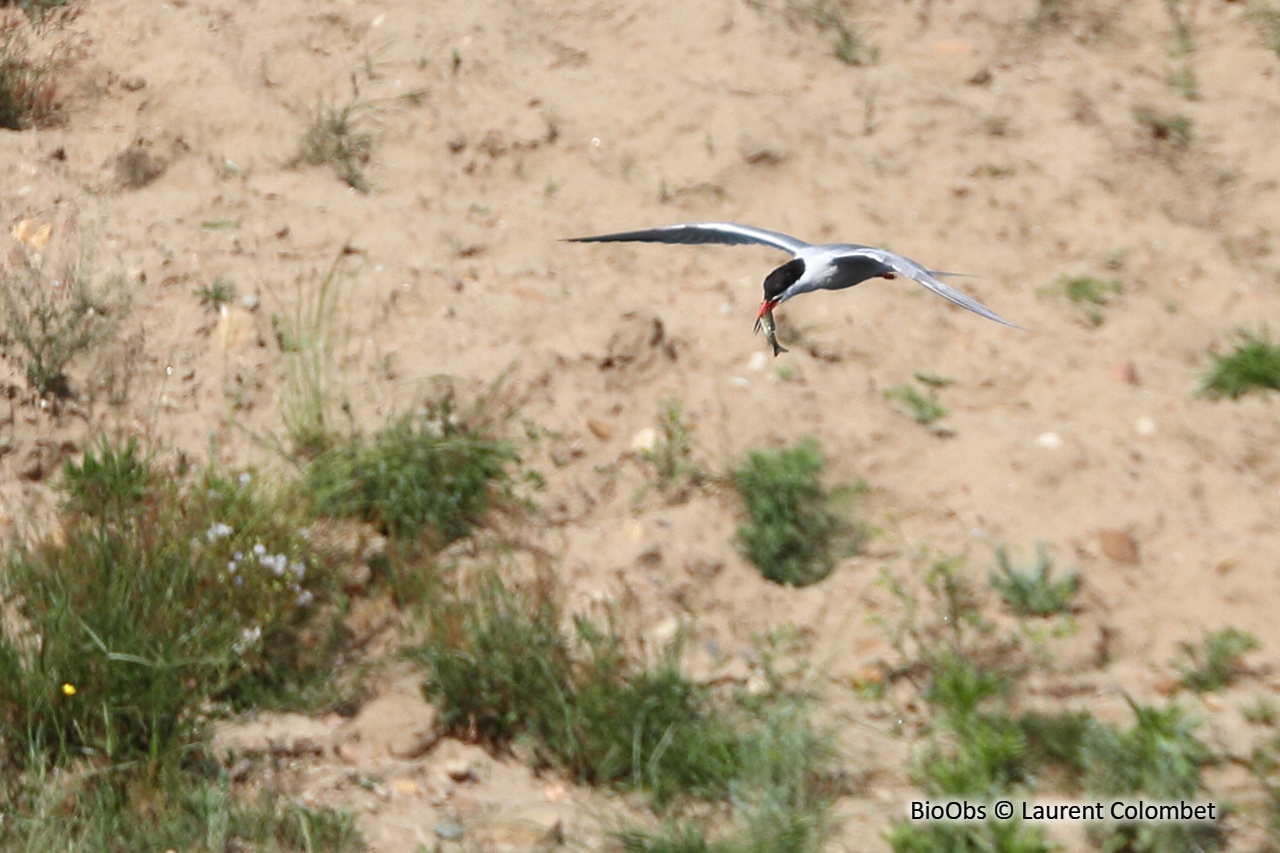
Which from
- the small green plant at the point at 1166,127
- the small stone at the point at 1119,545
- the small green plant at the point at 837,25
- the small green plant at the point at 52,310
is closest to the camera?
the small stone at the point at 1119,545

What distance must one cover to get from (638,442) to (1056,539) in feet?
3.79

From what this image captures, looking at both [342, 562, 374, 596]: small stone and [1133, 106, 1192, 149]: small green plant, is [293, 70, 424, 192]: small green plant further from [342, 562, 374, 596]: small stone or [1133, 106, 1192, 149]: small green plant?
[1133, 106, 1192, 149]: small green plant

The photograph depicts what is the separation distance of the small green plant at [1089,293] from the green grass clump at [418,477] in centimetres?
192

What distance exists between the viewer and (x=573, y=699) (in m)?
3.79

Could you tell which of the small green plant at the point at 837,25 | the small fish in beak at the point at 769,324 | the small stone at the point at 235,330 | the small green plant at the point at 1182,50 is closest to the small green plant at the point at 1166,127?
the small green plant at the point at 1182,50

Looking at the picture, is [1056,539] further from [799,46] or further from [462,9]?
[462,9]

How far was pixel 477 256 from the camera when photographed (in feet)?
16.6

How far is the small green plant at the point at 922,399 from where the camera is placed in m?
4.73

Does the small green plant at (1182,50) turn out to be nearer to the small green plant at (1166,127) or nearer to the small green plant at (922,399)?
the small green plant at (1166,127)

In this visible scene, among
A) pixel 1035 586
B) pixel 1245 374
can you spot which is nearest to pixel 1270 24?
pixel 1245 374

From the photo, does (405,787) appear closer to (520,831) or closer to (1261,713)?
(520,831)

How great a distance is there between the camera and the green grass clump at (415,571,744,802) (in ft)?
12.0

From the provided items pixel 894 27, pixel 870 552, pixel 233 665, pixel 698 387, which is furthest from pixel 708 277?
pixel 233 665

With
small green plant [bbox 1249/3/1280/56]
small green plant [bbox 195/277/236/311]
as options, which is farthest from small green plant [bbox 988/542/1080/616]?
small green plant [bbox 1249/3/1280/56]
